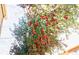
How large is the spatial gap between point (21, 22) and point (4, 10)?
0.15 metres

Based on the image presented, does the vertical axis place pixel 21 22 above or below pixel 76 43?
above

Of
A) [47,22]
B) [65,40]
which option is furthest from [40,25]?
[65,40]

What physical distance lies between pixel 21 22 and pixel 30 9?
0.37ft

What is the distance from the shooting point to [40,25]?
1.16 m

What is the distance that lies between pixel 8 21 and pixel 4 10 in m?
0.09

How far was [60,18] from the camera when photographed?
1.17 meters

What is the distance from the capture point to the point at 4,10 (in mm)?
1183

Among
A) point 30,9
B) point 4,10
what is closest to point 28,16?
point 30,9

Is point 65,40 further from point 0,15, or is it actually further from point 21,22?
point 0,15
